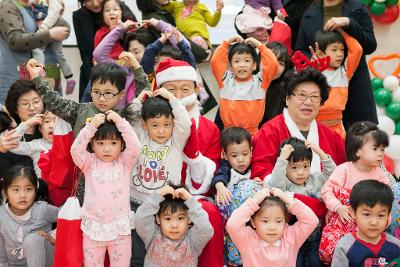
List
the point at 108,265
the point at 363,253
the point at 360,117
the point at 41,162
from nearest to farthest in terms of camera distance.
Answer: the point at 363,253
the point at 108,265
the point at 41,162
the point at 360,117

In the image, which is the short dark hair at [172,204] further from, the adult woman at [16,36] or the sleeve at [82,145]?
the adult woman at [16,36]

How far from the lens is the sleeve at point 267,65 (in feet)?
13.0

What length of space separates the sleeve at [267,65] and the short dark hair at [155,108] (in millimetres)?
817

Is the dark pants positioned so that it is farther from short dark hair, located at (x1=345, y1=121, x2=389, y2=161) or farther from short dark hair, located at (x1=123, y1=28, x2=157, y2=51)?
short dark hair, located at (x1=123, y1=28, x2=157, y2=51)

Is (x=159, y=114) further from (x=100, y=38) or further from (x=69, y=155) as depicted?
(x=100, y=38)

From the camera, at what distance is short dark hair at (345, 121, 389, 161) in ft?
10.9

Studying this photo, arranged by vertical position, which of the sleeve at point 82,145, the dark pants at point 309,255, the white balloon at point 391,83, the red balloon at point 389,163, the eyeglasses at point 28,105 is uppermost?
the white balloon at point 391,83

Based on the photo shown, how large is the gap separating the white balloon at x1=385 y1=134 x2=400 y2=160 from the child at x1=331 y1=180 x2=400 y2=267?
6.49 feet

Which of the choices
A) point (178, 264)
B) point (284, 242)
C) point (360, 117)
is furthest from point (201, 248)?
point (360, 117)

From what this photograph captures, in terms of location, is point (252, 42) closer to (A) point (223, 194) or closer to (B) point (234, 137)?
(B) point (234, 137)

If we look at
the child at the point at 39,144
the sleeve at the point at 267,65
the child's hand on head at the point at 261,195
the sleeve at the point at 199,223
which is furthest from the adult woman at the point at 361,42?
the child at the point at 39,144

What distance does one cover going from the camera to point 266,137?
358 centimetres

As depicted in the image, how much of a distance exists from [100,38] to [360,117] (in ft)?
5.49

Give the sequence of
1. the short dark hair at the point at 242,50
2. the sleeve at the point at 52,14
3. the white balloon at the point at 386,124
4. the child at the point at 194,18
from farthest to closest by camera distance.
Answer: the white balloon at the point at 386,124
the child at the point at 194,18
the sleeve at the point at 52,14
the short dark hair at the point at 242,50
